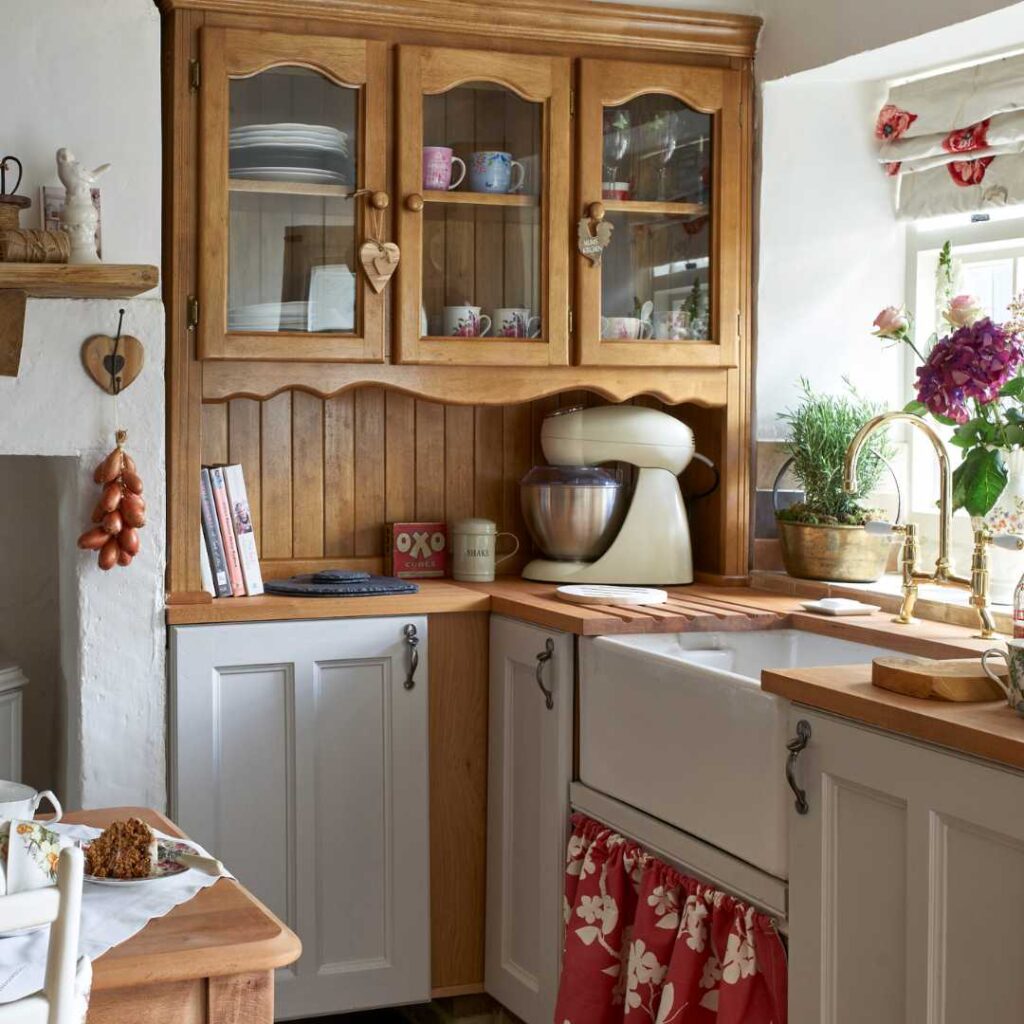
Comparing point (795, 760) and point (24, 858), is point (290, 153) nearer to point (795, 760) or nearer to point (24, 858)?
point (795, 760)

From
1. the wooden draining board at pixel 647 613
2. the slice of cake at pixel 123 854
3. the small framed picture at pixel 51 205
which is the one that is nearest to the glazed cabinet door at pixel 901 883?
the wooden draining board at pixel 647 613

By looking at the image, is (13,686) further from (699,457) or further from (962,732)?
(962,732)

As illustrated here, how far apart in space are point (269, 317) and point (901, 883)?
66.7 inches

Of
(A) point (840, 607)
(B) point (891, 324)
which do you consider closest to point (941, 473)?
(A) point (840, 607)

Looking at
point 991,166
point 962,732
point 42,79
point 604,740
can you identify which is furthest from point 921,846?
point 42,79

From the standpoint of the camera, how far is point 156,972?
1.36 meters

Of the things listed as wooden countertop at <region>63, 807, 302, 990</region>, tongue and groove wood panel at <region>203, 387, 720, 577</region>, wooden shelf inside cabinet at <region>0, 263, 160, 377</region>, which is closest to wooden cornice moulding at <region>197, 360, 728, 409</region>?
tongue and groove wood panel at <region>203, 387, 720, 577</region>

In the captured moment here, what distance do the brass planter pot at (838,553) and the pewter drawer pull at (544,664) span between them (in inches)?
25.9

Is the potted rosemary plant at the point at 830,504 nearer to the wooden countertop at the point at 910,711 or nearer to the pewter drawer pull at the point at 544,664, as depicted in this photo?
the pewter drawer pull at the point at 544,664

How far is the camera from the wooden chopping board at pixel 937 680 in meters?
1.89

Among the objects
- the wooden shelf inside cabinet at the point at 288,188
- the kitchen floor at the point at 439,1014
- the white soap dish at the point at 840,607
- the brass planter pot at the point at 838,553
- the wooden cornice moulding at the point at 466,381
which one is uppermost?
the wooden shelf inside cabinet at the point at 288,188

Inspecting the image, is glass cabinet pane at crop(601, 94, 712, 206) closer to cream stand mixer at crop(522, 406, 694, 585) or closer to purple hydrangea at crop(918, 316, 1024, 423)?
cream stand mixer at crop(522, 406, 694, 585)

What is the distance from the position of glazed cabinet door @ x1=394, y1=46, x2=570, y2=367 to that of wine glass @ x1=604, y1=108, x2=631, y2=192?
3.8 inches

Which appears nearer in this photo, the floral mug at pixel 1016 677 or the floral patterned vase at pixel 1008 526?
the floral mug at pixel 1016 677
